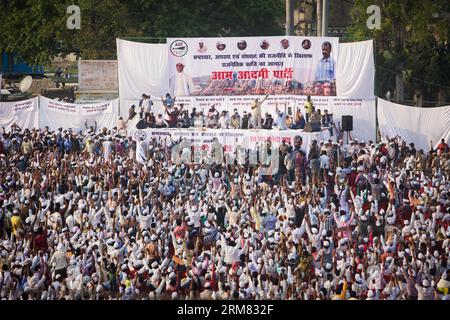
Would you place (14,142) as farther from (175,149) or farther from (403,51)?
(403,51)

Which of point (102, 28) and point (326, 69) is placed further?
point (102, 28)

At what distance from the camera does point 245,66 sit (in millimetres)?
26984

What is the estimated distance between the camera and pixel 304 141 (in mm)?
24203

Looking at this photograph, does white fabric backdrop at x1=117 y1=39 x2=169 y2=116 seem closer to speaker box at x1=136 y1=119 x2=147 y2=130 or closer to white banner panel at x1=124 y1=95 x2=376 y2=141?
white banner panel at x1=124 y1=95 x2=376 y2=141

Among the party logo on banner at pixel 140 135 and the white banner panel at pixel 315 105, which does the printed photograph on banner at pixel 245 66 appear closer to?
the white banner panel at pixel 315 105

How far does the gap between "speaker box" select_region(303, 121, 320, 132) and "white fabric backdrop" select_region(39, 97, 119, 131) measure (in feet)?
19.8

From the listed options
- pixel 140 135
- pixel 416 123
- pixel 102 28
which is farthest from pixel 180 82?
pixel 102 28

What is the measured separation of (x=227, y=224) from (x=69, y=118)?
30.3 ft

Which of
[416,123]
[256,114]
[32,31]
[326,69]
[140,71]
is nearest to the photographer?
[416,123]

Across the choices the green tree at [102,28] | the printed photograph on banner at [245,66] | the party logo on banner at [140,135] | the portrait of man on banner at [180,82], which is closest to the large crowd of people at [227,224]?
the party logo on banner at [140,135]

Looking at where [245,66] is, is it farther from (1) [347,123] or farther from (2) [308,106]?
(1) [347,123]

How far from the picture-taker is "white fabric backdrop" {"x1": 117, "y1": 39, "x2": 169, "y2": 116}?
2719 cm

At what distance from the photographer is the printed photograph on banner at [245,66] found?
26.5 meters

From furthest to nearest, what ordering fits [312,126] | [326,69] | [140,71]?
[140,71] < [326,69] < [312,126]
